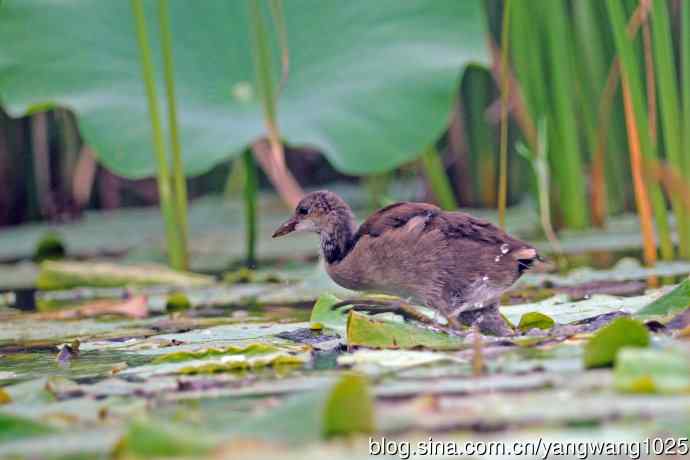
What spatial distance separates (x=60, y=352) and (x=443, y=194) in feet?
13.1

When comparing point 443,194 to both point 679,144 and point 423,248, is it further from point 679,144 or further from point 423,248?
point 423,248

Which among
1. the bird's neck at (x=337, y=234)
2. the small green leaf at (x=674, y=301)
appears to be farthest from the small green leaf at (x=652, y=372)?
the bird's neck at (x=337, y=234)

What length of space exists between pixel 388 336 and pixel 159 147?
299 centimetres

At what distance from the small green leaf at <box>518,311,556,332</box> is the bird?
7 centimetres

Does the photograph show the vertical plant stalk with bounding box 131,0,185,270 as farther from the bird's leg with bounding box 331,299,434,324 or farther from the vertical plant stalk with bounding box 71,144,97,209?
the vertical plant stalk with bounding box 71,144,97,209

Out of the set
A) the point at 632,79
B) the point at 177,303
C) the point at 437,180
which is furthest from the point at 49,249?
the point at 632,79

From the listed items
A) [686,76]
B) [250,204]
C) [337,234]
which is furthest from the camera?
[250,204]

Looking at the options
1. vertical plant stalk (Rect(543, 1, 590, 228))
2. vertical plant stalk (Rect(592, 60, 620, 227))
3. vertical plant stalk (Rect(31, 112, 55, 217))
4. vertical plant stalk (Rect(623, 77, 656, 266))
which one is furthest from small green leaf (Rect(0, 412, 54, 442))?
vertical plant stalk (Rect(31, 112, 55, 217))

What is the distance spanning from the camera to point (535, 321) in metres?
3.83

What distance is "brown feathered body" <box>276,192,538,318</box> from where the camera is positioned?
4004mm

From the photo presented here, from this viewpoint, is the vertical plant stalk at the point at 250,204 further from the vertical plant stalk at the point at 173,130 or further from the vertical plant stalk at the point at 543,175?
the vertical plant stalk at the point at 543,175

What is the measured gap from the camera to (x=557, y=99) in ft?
23.9

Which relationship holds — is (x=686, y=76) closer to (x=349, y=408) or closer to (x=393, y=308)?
(x=393, y=308)

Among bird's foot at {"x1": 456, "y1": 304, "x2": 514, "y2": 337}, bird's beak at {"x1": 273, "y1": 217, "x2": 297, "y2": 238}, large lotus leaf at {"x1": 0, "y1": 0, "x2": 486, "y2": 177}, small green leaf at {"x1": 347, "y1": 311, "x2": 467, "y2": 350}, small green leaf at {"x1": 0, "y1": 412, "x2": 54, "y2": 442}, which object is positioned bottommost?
bird's foot at {"x1": 456, "y1": 304, "x2": 514, "y2": 337}
